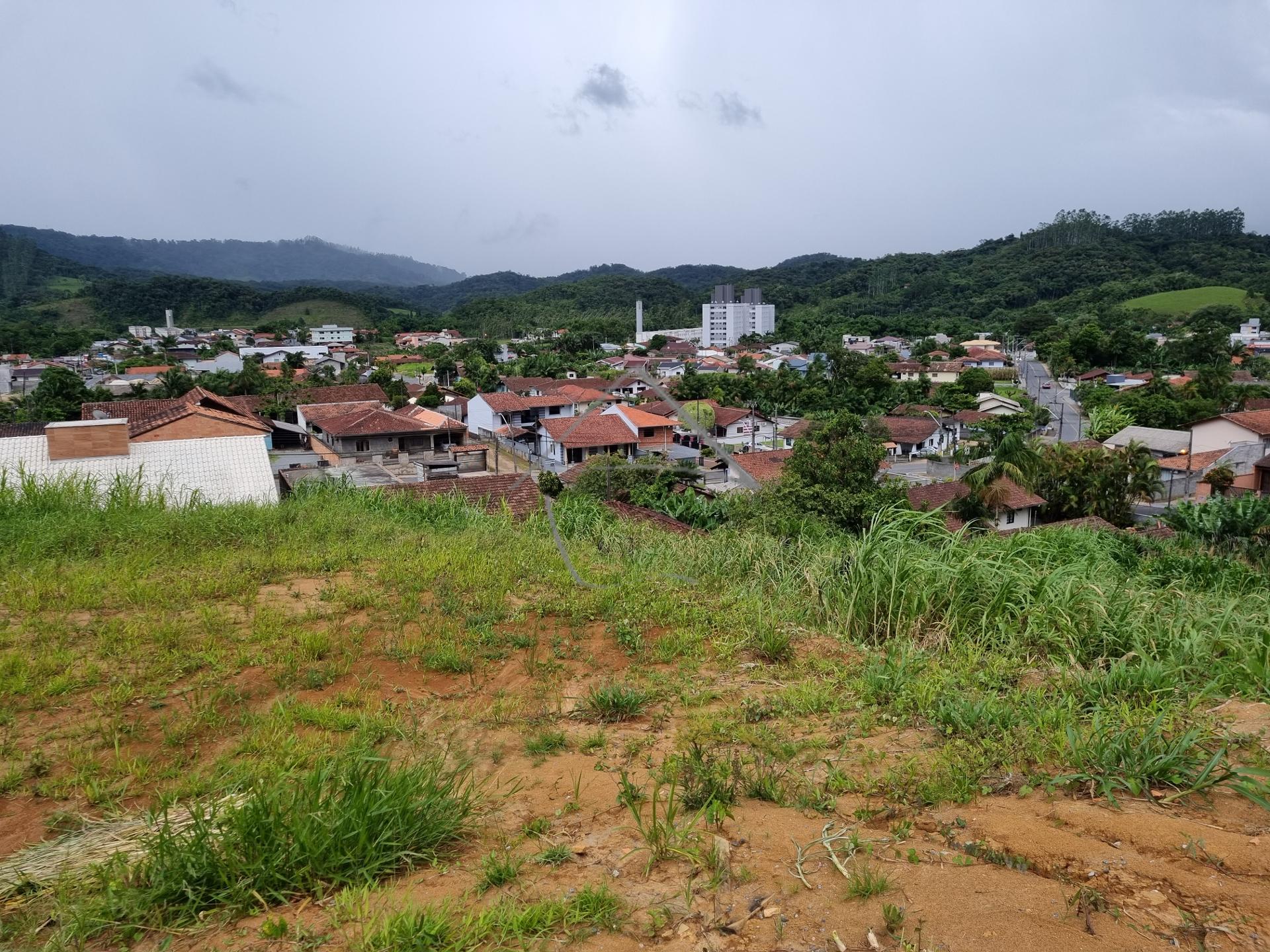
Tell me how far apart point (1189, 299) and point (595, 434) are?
74010 mm

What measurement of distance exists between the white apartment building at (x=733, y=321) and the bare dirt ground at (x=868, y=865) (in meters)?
83.8

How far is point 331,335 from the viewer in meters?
80.2

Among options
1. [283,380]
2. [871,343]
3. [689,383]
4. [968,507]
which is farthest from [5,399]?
[871,343]

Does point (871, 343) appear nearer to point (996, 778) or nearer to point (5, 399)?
point (5, 399)

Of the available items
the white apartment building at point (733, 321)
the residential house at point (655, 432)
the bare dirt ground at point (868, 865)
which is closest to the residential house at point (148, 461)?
the bare dirt ground at point (868, 865)

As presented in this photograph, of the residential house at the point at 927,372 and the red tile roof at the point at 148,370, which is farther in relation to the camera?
the residential house at the point at 927,372

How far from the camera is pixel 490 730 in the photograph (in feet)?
10.3

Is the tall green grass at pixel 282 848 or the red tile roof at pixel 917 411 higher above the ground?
the tall green grass at pixel 282 848

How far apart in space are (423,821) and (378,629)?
2.11 metres

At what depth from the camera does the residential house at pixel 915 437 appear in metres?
33.9

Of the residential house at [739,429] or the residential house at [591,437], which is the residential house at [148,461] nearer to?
the residential house at [591,437]

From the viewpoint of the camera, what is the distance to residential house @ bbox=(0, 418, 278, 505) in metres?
7.97

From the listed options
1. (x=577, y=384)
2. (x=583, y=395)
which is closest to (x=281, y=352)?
(x=577, y=384)

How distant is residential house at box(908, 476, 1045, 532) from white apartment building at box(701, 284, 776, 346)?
219 ft
